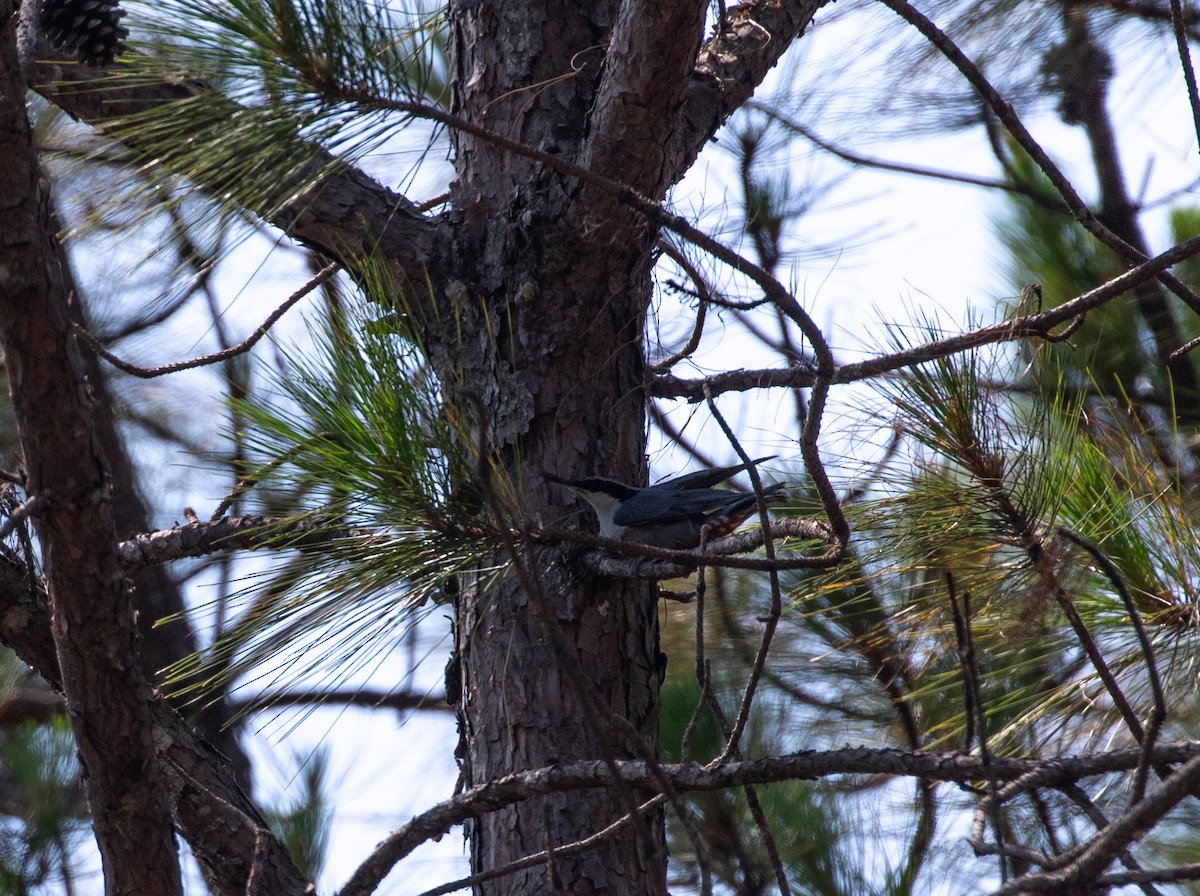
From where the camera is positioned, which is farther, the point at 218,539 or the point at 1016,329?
the point at 218,539

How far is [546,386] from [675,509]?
0.55m

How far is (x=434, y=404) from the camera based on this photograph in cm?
182

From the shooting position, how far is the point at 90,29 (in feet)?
7.35

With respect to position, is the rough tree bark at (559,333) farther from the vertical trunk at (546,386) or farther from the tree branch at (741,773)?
the tree branch at (741,773)

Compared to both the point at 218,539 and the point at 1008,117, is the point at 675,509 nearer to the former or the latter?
the point at 218,539

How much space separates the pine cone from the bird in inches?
49.6

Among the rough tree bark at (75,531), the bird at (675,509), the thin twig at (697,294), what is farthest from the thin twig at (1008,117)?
the rough tree bark at (75,531)

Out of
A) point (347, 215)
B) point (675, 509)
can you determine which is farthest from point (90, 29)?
point (675, 509)

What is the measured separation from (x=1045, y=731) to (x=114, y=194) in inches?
71.5

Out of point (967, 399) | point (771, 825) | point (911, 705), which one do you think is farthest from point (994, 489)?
point (771, 825)

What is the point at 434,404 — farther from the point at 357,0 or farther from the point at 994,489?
the point at 994,489

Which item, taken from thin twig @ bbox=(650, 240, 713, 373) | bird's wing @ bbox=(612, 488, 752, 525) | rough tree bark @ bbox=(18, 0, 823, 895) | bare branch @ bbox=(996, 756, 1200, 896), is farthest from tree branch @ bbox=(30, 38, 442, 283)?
bare branch @ bbox=(996, 756, 1200, 896)

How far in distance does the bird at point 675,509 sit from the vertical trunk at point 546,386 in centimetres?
10

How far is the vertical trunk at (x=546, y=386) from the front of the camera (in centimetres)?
220
